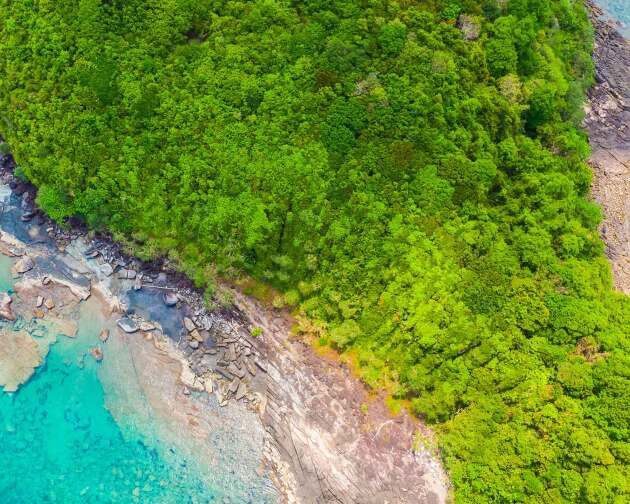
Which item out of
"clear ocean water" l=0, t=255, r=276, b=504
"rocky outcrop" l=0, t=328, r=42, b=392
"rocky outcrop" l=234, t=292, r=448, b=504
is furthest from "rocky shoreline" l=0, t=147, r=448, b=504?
"rocky outcrop" l=0, t=328, r=42, b=392

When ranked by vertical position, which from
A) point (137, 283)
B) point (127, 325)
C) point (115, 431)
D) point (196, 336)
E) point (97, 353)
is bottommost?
point (115, 431)

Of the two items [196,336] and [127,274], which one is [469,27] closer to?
[196,336]

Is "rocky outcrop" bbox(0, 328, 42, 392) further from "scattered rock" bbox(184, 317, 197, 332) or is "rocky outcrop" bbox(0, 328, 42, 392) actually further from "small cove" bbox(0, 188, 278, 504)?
"scattered rock" bbox(184, 317, 197, 332)

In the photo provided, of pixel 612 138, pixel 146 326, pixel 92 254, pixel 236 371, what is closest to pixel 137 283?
pixel 146 326

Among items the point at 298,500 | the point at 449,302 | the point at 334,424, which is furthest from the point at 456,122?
the point at 298,500

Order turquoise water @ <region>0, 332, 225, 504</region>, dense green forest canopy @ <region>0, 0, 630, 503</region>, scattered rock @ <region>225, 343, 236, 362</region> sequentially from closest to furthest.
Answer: dense green forest canopy @ <region>0, 0, 630, 503</region>, turquoise water @ <region>0, 332, 225, 504</region>, scattered rock @ <region>225, 343, 236, 362</region>

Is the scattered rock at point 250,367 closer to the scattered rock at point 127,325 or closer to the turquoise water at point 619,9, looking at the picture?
the scattered rock at point 127,325

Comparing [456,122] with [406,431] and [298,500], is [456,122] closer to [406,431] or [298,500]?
[406,431]
